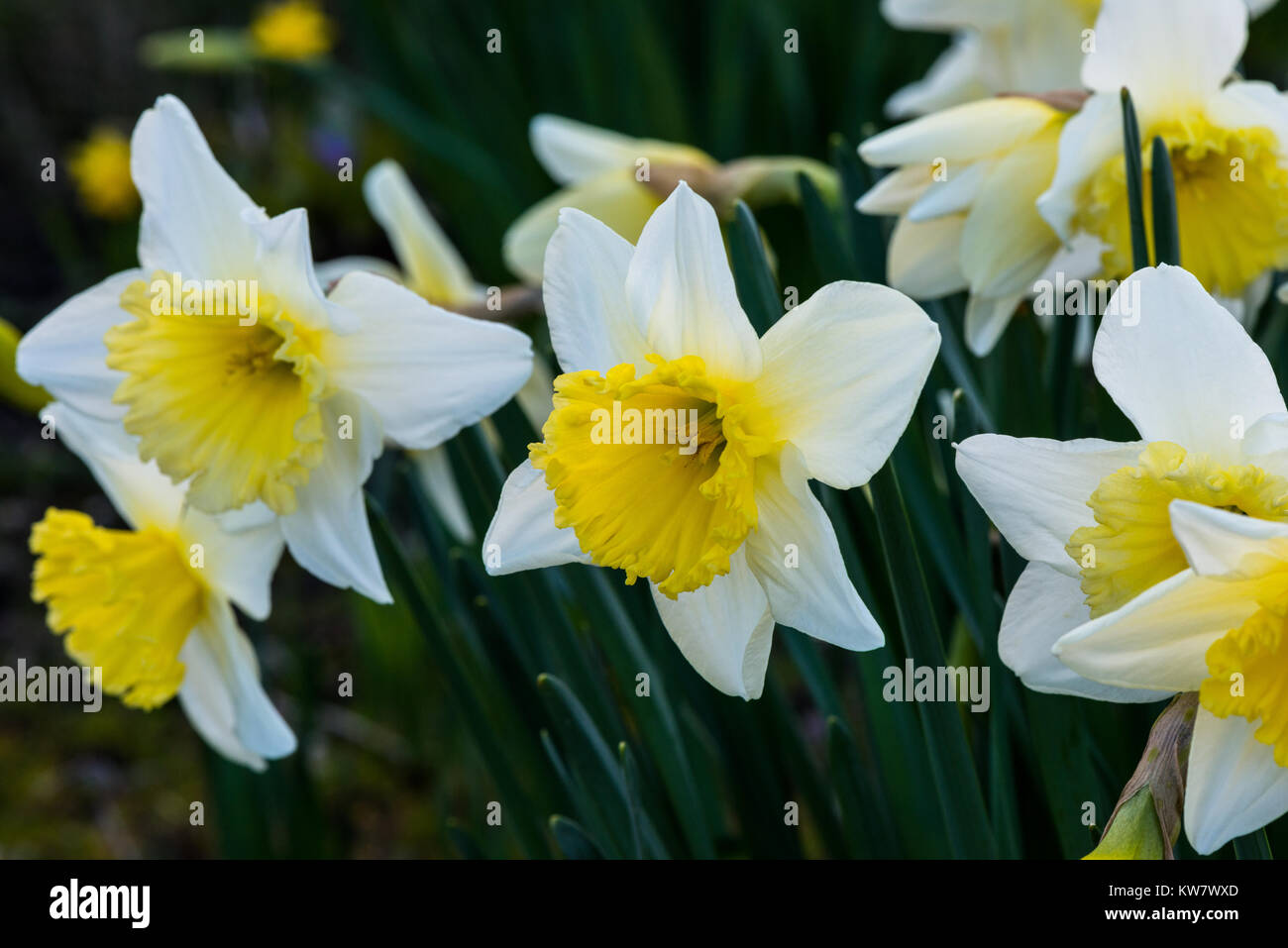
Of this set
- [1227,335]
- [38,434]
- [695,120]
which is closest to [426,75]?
[695,120]

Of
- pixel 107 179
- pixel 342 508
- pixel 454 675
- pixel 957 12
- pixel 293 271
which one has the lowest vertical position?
pixel 454 675

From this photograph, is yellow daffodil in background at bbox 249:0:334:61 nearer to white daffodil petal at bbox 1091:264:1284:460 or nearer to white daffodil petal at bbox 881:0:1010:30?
white daffodil petal at bbox 881:0:1010:30

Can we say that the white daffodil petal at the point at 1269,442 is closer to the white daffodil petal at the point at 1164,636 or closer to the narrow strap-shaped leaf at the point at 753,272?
the white daffodil petal at the point at 1164,636

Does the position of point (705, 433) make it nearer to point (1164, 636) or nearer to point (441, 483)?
point (1164, 636)

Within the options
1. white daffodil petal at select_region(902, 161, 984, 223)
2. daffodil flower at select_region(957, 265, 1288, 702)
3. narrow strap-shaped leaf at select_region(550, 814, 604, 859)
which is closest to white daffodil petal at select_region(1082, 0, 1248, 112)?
white daffodil petal at select_region(902, 161, 984, 223)

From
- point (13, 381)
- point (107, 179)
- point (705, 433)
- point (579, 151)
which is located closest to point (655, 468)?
point (705, 433)
